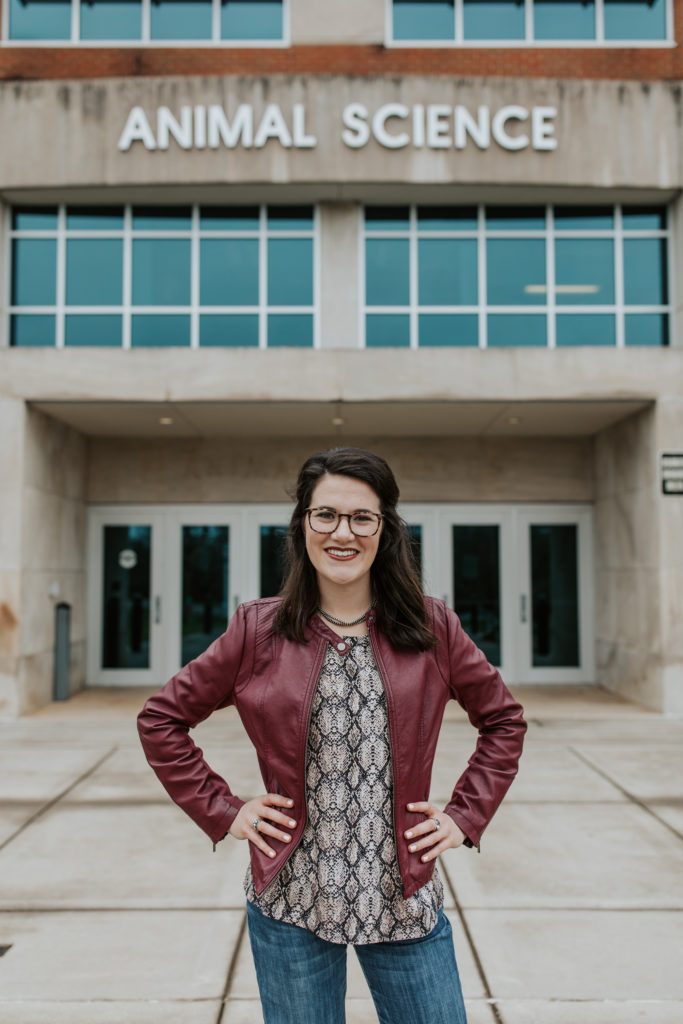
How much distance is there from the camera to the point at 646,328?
10594 mm

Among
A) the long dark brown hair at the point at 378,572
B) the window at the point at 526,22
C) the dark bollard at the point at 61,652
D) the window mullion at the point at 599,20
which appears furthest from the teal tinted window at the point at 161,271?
the long dark brown hair at the point at 378,572

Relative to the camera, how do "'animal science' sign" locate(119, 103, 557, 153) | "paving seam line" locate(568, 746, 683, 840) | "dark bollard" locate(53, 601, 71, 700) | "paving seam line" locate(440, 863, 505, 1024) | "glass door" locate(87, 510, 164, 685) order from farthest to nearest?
"glass door" locate(87, 510, 164, 685) → "dark bollard" locate(53, 601, 71, 700) → "'animal science' sign" locate(119, 103, 557, 153) → "paving seam line" locate(568, 746, 683, 840) → "paving seam line" locate(440, 863, 505, 1024)

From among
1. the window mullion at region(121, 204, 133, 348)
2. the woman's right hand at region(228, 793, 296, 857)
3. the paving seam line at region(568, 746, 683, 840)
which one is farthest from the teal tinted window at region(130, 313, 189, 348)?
the woman's right hand at region(228, 793, 296, 857)

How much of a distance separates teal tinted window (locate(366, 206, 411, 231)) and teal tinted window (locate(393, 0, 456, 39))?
240cm

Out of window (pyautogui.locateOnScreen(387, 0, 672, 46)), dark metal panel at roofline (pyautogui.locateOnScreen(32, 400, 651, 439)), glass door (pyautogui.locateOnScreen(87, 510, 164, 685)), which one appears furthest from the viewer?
glass door (pyautogui.locateOnScreen(87, 510, 164, 685))

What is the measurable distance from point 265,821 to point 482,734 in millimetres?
578

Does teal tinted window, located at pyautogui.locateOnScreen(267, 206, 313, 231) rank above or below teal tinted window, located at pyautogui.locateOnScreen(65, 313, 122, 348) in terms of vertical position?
above

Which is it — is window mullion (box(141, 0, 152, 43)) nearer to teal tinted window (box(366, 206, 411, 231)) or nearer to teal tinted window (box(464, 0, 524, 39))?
teal tinted window (box(366, 206, 411, 231))

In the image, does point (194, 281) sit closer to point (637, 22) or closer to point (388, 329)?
point (388, 329)

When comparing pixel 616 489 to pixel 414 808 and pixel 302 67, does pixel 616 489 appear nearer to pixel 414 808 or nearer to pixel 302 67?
pixel 302 67

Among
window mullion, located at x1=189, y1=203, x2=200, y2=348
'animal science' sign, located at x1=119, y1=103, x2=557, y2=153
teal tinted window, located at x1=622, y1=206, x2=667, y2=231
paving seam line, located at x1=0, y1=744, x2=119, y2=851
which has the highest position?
'animal science' sign, located at x1=119, y1=103, x2=557, y2=153

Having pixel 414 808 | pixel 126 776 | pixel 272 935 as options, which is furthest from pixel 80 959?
pixel 126 776

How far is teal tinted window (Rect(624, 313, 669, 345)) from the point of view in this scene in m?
10.6

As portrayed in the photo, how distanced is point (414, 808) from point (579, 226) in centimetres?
1042
